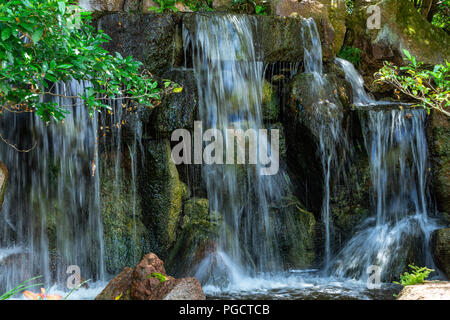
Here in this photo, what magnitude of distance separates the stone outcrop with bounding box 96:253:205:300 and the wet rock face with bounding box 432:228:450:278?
4.32 m

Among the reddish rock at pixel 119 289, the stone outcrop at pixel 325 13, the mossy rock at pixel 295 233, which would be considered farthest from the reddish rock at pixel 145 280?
the stone outcrop at pixel 325 13

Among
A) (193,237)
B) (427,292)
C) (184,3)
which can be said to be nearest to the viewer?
(427,292)

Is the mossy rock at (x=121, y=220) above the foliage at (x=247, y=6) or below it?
below

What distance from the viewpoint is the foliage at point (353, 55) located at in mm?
10062

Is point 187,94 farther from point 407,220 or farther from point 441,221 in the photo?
point 441,221

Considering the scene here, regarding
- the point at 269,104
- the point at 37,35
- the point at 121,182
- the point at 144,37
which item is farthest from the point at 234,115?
the point at 37,35

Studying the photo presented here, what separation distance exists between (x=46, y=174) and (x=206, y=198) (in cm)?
275

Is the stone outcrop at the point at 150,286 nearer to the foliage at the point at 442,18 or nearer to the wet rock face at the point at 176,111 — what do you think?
the wet rock face at the point at 176,111

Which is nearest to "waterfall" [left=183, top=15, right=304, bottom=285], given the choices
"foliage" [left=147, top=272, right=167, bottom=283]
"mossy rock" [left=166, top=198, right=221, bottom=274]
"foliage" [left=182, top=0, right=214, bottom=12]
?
"mossy rock" [left=166, top=198, right=221, bottom=274]

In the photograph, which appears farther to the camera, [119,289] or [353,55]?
[353,55]

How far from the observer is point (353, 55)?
1010cm

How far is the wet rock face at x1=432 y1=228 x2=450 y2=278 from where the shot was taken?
6352mm

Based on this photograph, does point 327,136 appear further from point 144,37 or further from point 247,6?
point 247,6

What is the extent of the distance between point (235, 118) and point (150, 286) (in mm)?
4140
